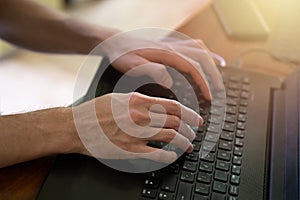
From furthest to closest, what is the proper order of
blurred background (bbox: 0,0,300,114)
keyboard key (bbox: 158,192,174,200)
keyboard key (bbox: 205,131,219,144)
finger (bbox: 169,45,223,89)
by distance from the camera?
blurred background (bbox: 0,0,300,114), finger (bbox: 169,45,223,89), keyboard key (bbox: 205,131,219,144), keyboard key (bbox: 158,192,174,200)

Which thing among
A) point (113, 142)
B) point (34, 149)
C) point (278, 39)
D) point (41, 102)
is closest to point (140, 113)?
→ point (113, 142)

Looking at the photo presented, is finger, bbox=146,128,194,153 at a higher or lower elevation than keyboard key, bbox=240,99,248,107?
lower

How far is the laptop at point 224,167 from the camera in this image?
58cm

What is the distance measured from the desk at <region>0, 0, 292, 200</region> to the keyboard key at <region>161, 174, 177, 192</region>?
0.56ft

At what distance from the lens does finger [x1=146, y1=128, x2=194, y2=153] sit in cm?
62

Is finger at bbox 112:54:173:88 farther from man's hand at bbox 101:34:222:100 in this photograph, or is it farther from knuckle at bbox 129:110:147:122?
knuckle at bbox 129:110:147:122

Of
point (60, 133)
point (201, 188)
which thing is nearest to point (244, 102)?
point (201, 188)

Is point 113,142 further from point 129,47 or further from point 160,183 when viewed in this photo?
point 129,47

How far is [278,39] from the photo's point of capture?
2.95 ft

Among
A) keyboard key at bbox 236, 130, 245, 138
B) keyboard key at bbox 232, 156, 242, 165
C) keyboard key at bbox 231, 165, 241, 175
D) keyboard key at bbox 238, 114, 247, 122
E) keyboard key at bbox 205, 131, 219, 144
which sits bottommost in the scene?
keyboard key at bbox 231, 165, 241, 175

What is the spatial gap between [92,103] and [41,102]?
997mm

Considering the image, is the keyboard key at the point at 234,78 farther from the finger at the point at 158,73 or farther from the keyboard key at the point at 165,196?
the keyboard key at the point at 165,196

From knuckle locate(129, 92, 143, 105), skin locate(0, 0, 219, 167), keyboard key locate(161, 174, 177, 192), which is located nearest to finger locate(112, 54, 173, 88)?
skin locate(0, 0, 219, 167)

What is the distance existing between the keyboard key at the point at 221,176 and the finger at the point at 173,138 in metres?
0.05
